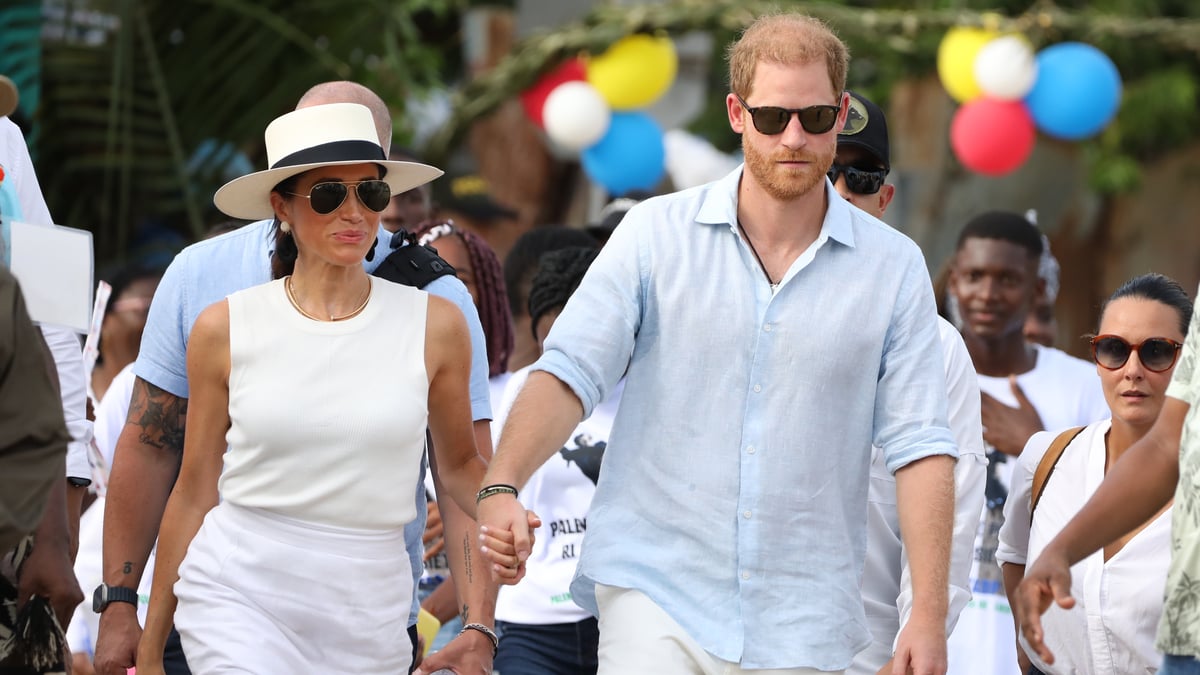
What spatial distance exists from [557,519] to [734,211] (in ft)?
6.65

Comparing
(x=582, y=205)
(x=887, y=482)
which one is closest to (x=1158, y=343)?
(x=887, y=482)

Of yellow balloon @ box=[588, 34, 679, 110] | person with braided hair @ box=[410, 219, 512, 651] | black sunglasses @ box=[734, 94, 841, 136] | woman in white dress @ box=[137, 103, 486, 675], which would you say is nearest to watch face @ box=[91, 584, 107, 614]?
woman in white dress @ box=[137, 103, 486, 675]

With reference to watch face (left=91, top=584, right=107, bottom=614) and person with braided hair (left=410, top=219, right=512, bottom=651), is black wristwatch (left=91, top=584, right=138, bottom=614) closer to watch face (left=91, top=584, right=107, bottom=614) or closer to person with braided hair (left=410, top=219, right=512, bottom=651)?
watch face (left=91, top=584, right=107, bottom=614)

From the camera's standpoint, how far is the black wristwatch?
450cm

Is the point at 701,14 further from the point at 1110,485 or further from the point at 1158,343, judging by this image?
the point at 1110,485

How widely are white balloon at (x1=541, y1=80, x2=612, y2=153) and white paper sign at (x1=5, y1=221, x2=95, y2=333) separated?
7.62 m

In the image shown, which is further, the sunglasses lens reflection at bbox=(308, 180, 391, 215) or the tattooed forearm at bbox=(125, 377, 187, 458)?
the tattooed forearm at bbox=(125, 377, 187, 458)

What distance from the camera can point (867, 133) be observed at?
5.21 meters

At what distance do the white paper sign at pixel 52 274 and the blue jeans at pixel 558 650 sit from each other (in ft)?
7.42

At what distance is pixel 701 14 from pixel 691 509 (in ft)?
30.1

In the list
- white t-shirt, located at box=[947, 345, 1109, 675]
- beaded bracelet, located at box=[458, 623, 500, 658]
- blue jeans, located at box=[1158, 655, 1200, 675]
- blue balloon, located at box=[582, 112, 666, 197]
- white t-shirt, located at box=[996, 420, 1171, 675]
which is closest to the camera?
blue jeans, located at box=[1158, 655, 1200, 675]

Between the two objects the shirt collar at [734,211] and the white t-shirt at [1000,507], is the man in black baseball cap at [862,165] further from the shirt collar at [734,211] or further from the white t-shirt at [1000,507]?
the white t-shirt at [1000,507]

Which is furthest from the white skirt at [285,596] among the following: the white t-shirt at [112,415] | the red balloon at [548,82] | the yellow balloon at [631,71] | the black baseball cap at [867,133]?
the red balloon at [548,82]

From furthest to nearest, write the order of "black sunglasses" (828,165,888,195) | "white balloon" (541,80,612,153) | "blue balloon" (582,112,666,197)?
1. "blue balloon" (582,112,666,197)
2. "white balloon" (541,80,612,153)
3. "black sunglasses" (828,165,888,195)
